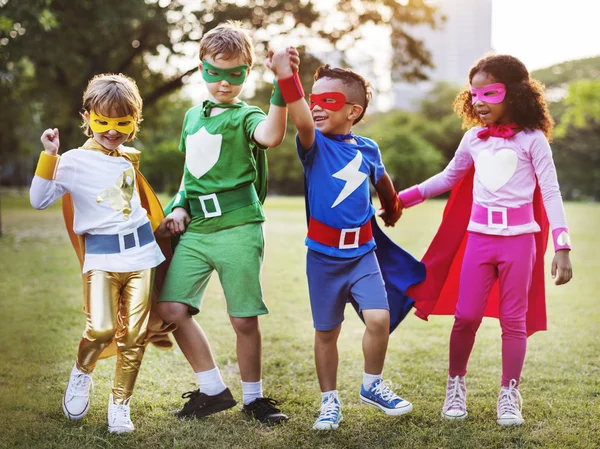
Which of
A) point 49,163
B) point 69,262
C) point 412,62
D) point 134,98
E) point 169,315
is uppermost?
point 412,62

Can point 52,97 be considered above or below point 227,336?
above

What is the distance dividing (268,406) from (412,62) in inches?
678

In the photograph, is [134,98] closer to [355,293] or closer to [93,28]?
[355,293]

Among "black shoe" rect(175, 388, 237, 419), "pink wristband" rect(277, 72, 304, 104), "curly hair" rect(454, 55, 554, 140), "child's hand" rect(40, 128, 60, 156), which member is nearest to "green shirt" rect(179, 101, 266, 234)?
"pink wristband" rect(277, 72, 304, 104)

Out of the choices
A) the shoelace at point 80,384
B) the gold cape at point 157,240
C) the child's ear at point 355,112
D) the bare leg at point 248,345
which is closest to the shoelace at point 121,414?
the shoelace at point 80,384

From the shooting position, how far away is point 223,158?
3.53 meters

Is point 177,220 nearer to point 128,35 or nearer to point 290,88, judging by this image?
point 290,88

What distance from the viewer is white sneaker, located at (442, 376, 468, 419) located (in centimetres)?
373

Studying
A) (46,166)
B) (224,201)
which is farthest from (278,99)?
(46,166)

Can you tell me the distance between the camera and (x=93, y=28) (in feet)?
49.1

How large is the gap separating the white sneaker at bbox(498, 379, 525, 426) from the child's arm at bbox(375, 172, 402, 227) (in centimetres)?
110

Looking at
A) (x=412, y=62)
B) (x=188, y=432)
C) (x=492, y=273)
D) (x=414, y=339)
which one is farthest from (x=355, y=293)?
(x=412, y=62)

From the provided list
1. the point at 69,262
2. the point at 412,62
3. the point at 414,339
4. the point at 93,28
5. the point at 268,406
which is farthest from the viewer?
the point at 412,62

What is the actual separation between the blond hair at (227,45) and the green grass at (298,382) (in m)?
1.87
